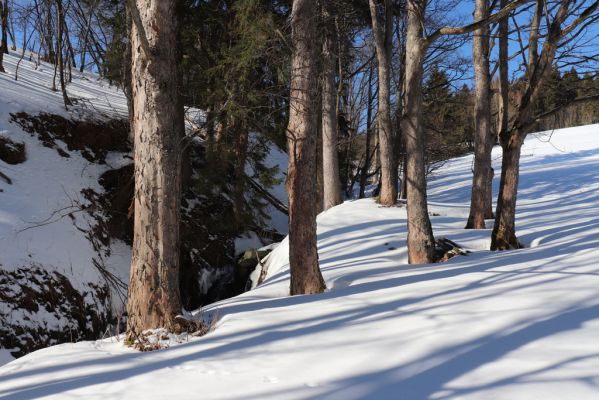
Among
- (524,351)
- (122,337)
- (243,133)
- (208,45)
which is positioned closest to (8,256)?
(122,337)

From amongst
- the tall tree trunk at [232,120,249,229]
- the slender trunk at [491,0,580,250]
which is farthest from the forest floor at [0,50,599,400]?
the tall tree trunk at [232,120,249,229]

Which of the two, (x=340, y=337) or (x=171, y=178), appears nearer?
(x=340, y=337)

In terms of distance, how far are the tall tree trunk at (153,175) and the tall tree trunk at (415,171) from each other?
3.76m

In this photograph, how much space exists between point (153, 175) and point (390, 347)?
272cm

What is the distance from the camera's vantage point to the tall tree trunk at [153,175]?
4500mm

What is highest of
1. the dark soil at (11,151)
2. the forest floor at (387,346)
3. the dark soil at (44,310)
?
the dark soil at (11,151)

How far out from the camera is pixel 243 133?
1113cm

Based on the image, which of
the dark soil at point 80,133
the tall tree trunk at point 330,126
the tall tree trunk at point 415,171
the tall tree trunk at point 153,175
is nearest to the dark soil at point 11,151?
the dark soil at point 80,133

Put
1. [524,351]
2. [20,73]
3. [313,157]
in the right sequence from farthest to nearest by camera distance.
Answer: [20,73], [313,157], [524,351]

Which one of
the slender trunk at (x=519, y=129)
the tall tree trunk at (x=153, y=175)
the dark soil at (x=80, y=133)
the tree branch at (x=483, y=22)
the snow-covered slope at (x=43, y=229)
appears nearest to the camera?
the tall tree trunk at (x=153, y=175)

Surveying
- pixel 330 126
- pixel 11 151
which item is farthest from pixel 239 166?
pixel 11 151

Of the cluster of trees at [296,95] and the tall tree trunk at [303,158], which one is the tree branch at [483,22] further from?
the tall tree trunk at [303,158]

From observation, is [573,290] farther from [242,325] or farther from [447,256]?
[447,256]

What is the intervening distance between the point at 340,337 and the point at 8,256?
22.4 feet
